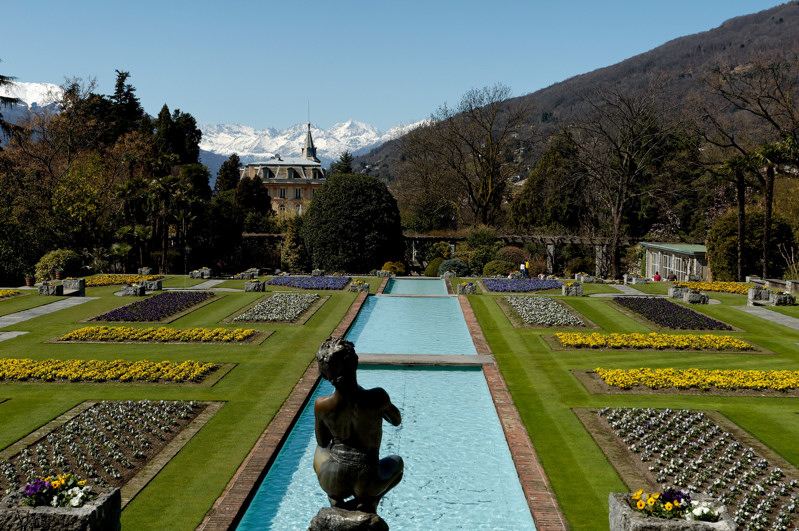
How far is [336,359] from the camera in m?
6.74

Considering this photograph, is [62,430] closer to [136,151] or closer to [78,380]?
[78,380]

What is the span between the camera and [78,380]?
18219 millimetres

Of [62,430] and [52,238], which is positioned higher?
[52,238]

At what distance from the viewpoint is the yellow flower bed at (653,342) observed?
896 inches

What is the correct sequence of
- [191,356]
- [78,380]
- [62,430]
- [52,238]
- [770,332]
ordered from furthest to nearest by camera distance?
[52,238] < [770,332] < [191,356] < [78,380] < [62,430]

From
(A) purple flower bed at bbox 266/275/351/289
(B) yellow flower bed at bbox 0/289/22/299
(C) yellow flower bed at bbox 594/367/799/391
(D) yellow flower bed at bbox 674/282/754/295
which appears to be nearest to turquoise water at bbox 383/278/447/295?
(A) purple flower bed at bbox 266/275/351/289

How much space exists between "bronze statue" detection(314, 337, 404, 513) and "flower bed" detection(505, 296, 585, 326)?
67.6 feet

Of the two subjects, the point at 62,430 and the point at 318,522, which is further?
the point at 62,430

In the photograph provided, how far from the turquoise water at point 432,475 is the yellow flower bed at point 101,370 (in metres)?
3.98

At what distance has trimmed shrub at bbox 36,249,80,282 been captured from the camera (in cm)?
3772

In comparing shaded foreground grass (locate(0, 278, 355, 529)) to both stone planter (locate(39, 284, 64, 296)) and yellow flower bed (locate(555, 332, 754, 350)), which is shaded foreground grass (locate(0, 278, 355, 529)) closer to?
stone planter (locate(39, 284, 64, 296))

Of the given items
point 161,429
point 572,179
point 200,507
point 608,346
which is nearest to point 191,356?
point 161,429

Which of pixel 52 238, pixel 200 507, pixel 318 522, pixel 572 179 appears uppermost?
pixel 572 179

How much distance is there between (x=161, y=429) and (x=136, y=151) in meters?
45.6
